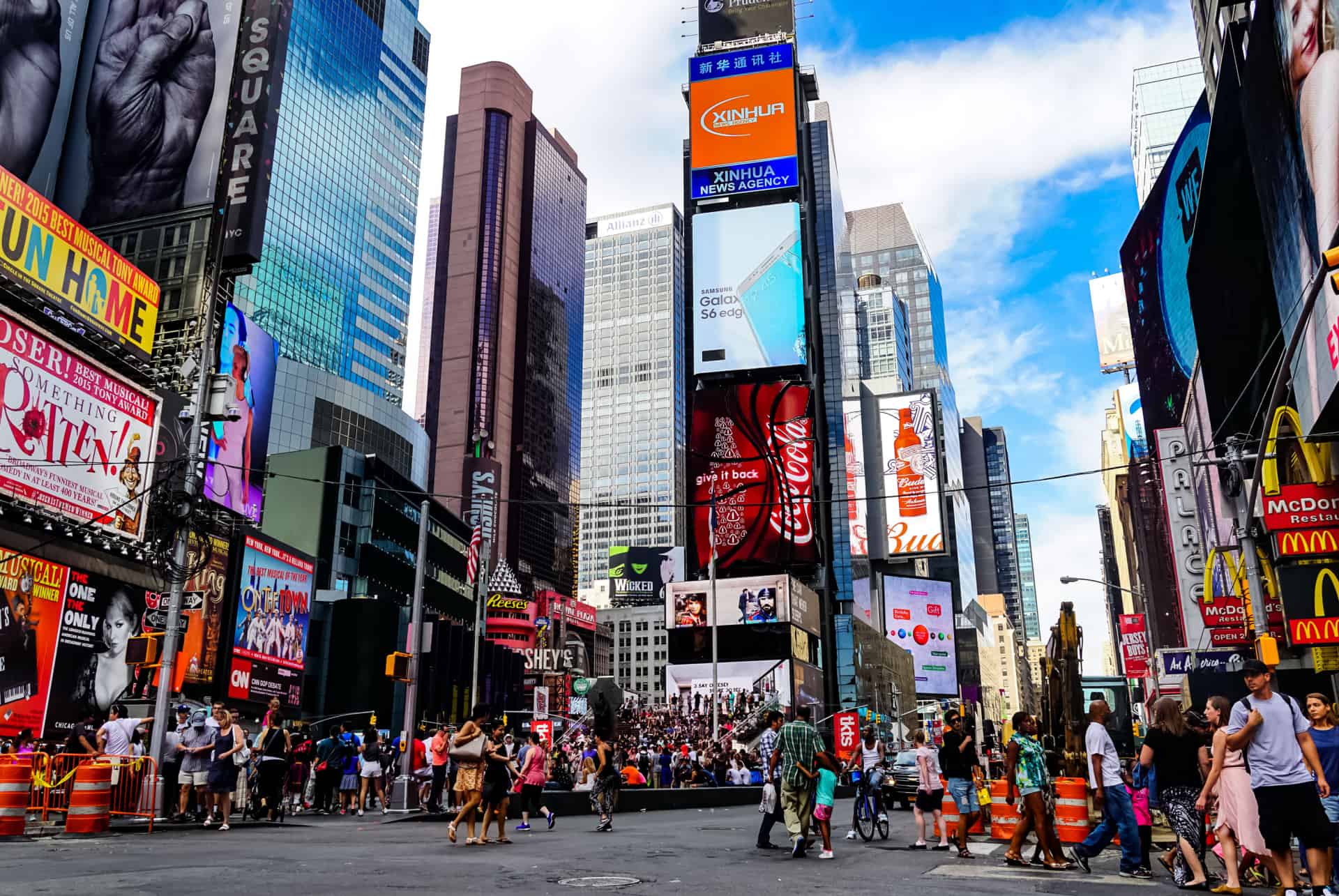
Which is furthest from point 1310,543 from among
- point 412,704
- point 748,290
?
point 748,290

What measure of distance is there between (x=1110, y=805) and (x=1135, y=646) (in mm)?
37905

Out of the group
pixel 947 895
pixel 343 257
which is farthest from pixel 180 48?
pixel 343 257

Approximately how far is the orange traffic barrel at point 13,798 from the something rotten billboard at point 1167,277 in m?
30.9

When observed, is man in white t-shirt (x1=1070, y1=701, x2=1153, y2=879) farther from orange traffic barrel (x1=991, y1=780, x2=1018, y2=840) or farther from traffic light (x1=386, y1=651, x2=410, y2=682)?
traffic light (x1=386, y1=651, x2=410, y2=682)

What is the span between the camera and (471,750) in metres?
13.3

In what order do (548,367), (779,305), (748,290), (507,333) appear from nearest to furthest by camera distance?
(779,305) < (748,290) < (507,333) < (548,367)

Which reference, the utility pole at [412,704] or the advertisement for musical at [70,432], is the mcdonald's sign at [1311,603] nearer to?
the utility pole at [412,704]

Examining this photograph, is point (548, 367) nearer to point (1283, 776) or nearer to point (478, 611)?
point (478, 611)

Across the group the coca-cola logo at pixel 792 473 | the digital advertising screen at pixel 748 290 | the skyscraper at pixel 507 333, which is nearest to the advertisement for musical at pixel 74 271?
the digital advertising screen at pixel 748 290

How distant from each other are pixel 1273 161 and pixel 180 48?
41.0 metres

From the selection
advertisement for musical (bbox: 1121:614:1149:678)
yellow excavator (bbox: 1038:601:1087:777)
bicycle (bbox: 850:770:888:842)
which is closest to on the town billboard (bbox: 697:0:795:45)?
advertisement for musical (bbox: 1121:614:1149:678)

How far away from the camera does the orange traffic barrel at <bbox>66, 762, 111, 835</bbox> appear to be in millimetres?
14266

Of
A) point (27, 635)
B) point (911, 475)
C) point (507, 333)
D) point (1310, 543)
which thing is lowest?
point (27, 635)

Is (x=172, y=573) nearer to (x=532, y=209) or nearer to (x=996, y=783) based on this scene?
(x=996, y=783)
